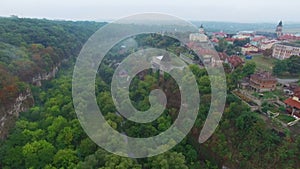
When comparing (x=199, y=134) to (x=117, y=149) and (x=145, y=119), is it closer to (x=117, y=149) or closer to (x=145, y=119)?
(x=145, y=119)

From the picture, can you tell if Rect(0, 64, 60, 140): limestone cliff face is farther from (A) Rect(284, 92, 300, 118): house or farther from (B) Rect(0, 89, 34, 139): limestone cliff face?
(A) Rect(284, 92, 300, 118): house

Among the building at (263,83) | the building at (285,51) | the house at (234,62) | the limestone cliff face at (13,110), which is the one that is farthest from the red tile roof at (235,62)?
the limestone cliff face at (13,110)

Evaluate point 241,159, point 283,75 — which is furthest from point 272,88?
point 241,159

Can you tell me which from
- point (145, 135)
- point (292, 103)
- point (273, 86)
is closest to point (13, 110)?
point (145, 135)

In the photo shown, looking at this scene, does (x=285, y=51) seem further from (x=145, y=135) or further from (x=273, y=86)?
(x=145, y=135)

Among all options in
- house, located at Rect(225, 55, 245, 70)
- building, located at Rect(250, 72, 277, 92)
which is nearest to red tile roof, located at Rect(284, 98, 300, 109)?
building, located at Rect(250, 72, 277, 92)

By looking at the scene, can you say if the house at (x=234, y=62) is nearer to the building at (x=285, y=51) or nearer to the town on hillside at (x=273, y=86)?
the town on hillside at (x=273, y=86)
